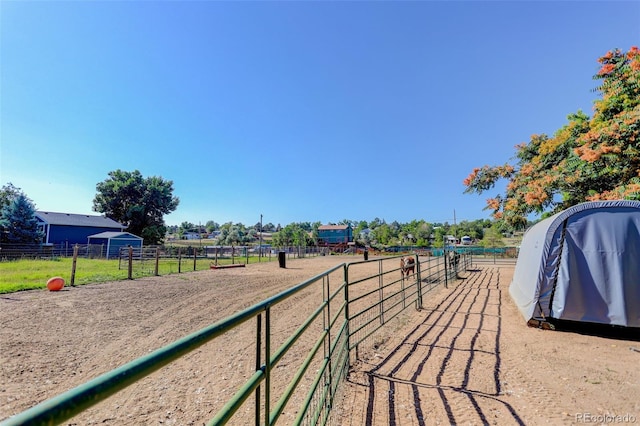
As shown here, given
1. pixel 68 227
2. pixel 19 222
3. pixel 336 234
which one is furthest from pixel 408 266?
pixel 336 234

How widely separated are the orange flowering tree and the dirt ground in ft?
13.7

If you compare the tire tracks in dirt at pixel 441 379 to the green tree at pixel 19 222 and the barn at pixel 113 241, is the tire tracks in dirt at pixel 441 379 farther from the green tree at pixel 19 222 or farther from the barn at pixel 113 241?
the green tree at pixel 19 222

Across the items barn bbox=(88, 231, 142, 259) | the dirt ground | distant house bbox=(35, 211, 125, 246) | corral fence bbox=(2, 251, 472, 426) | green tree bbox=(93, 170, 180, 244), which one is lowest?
the dirt ground

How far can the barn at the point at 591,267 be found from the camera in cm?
498

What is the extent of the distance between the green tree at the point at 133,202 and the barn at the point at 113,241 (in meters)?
7.47

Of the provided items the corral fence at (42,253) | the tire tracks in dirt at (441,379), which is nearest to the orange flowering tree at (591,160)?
the tire tracks in dirt at (441,379)

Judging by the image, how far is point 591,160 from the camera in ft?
22.9

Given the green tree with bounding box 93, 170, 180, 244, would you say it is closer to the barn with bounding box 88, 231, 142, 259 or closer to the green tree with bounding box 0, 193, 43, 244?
the barn with bounding box 88, 231, 142, 259

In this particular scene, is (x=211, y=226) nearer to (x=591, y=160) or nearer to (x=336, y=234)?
(x=336, y=234)

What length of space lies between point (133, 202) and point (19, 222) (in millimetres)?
14095

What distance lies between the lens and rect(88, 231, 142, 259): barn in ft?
89.5

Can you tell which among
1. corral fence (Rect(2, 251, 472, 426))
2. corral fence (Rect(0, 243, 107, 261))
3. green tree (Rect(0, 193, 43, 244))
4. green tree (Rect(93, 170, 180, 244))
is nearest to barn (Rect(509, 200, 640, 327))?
corral fence (Rect(2, 251, 472, 426))

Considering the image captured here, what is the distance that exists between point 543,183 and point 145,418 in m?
10.7

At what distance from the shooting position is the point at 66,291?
31.5 feet
